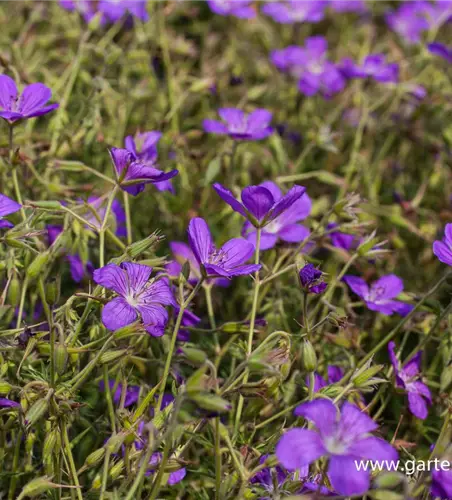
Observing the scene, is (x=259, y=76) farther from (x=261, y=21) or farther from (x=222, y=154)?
(x=222, y=154)

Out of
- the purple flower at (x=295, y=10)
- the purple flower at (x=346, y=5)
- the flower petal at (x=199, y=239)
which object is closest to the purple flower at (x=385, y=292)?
the flower petal at (x=199, y=239)

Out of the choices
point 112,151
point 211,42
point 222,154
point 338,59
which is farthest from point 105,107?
point 338,59

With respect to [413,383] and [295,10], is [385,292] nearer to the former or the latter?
[413,383]

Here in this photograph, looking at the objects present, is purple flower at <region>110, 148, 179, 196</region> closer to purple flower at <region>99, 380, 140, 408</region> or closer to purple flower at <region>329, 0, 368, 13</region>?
purple flower at <region>99, 380, 140, 408</region>

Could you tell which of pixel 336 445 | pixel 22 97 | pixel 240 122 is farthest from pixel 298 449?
pixel 240 122

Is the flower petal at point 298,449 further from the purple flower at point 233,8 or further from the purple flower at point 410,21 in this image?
the purple flower at point 410,21
